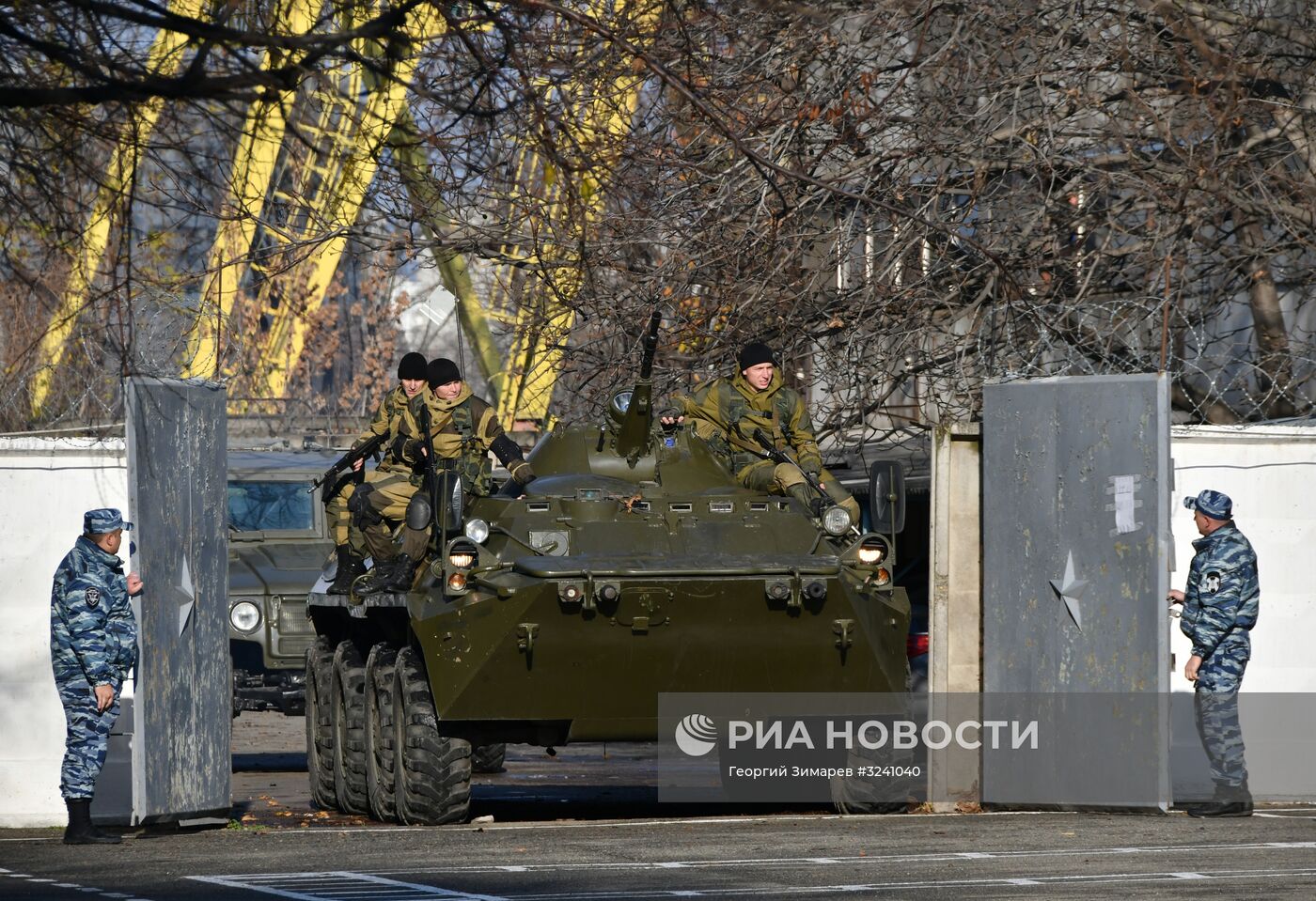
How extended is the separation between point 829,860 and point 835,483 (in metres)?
3.46

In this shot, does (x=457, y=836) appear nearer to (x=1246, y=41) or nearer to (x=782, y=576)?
(x=782, y=576)

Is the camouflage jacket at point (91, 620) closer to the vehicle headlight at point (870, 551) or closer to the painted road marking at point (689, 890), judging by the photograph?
the painted road marking at point (689, 890)

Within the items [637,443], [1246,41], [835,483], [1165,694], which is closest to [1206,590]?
[1165,694]

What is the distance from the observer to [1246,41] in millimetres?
16859

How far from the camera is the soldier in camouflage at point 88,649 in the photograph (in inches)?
452

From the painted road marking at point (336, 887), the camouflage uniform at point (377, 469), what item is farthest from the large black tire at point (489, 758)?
the painted road marking at point (336, 887)

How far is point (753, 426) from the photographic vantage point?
13453 millimetres

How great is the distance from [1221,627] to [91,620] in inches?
242

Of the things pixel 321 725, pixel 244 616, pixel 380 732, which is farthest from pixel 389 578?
pixel 244 616

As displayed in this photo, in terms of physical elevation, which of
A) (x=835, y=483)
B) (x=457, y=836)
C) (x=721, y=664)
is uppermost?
(x=835, y=483)

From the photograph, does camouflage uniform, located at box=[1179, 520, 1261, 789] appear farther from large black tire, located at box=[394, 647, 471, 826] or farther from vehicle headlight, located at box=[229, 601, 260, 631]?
vehicle headlight, located at box=[229, 601, 260, 631]

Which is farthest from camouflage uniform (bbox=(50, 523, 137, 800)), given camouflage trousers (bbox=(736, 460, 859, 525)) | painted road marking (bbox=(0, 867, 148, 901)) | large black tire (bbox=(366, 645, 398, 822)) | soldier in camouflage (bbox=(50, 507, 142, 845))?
camouflage trousers (bbox=(736, 460, 859, 525))

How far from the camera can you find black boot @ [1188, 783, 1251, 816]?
1239 centimetres

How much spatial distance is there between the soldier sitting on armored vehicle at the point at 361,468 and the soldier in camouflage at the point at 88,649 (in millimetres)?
2345
